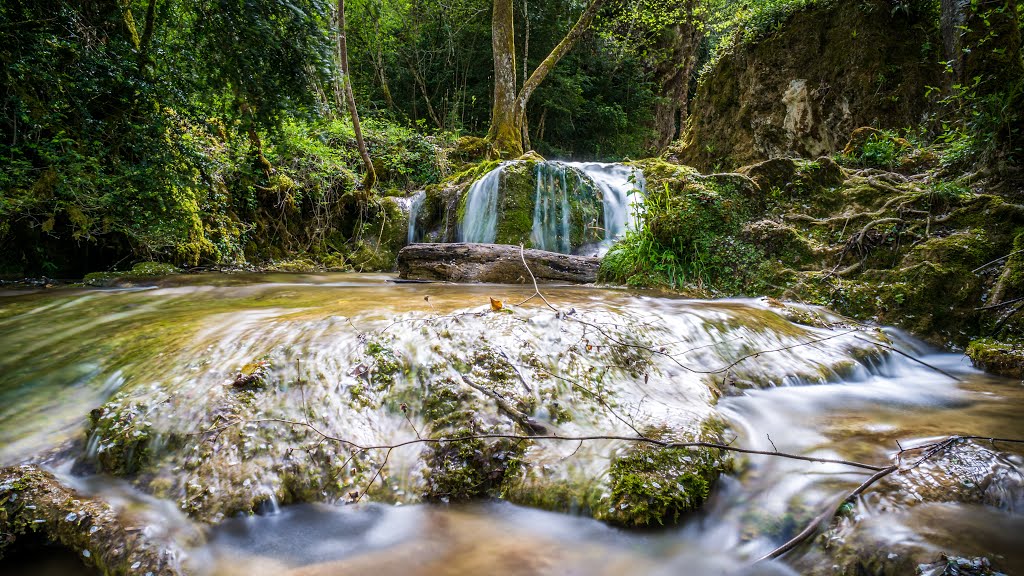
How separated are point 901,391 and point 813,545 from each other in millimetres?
2402

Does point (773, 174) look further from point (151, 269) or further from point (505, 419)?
point (151, 269)

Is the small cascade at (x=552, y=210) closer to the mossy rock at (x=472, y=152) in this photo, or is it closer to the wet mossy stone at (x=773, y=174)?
the wet mossy stone at (x=773, y=174)

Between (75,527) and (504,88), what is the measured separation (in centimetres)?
1260

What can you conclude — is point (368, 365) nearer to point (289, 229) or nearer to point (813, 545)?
point (813, 545)

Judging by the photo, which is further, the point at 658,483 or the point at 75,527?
the point at 658,483

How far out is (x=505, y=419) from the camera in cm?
Result: 246

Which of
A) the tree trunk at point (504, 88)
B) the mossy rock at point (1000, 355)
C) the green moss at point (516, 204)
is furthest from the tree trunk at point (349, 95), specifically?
the mossy rock at point (1000, 355)

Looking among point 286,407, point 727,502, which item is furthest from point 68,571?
point 727,502

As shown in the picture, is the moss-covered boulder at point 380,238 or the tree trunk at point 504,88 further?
the tree trunk at point 504,88

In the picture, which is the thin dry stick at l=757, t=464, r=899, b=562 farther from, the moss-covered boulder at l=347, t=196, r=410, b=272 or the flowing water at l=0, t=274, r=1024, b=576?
the moss-covered boulder at l=347, t=196, r=410, b=272

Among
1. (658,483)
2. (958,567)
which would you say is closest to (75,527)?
(658,483)

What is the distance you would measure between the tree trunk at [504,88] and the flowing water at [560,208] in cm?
362

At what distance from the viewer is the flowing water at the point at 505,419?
1.79 metres

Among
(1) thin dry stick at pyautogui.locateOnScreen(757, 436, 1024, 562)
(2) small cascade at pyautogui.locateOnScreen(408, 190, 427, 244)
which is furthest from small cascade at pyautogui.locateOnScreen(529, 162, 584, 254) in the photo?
(1) thin dry stick at pyautogui.locateOnScreen(757, 436, 1024, 562)
